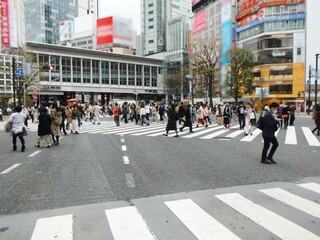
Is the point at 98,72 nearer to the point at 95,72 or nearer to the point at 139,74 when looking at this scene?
the point at 95,72

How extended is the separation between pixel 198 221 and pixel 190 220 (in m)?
0.11

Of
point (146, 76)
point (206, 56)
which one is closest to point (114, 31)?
point (146, 76)

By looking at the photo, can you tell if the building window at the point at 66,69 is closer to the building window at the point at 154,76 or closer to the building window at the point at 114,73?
the building window at the point at 114,73

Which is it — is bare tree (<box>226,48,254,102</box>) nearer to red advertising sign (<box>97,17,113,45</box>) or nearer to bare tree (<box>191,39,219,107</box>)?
bare tree (<box>191,39,219,107</box>)

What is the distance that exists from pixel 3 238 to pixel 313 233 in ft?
12.4

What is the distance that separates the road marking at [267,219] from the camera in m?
3.91

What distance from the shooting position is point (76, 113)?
715 inches

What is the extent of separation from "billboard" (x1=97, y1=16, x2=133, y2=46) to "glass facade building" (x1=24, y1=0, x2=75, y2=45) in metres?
39.0

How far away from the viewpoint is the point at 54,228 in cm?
416

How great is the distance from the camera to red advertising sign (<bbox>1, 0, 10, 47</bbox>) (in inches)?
2087

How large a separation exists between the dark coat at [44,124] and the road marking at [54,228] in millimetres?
8239

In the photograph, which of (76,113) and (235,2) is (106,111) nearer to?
(76,113)

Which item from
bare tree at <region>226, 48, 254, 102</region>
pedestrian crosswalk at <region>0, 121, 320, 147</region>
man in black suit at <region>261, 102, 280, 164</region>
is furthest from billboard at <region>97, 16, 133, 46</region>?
man in black suit at <region>261, 102, 280, 164</region>

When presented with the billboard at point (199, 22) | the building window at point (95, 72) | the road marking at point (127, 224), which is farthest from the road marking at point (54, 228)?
the billboard at point (199, 22)
